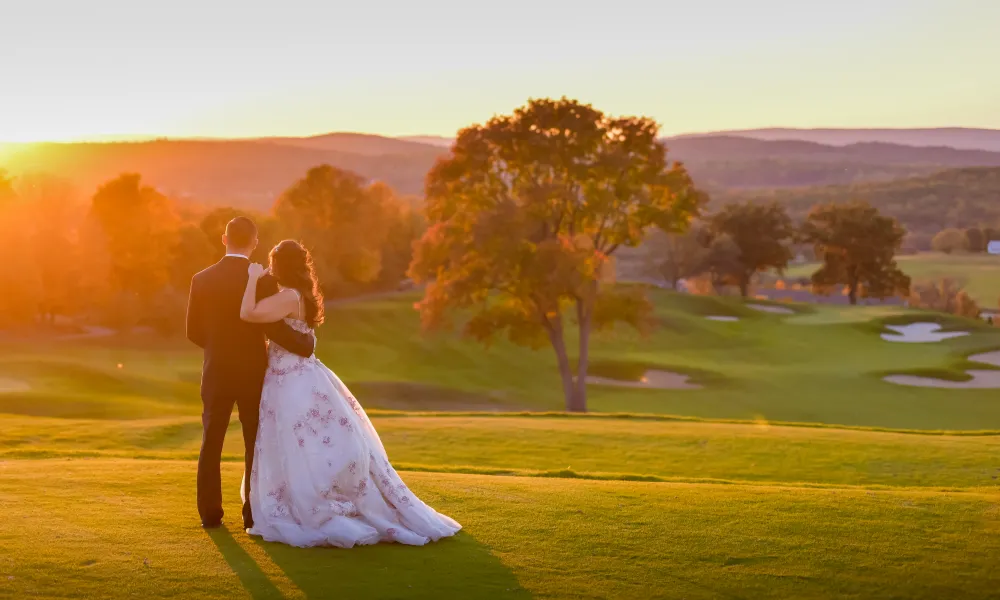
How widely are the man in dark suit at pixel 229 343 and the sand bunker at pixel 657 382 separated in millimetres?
33521

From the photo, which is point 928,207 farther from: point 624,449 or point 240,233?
point 240,233

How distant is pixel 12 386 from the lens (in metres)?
33.3

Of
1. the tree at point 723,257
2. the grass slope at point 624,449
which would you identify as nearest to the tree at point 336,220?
the tree at point 723,257

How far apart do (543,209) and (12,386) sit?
61.6 feet

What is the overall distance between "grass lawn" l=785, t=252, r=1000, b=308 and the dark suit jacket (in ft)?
360

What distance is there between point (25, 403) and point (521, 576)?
25.8 m

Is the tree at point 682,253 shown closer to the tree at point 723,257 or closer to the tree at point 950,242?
the tree at point 723,257

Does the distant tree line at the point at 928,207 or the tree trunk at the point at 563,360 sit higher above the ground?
the distant tree line at the point at 928,207

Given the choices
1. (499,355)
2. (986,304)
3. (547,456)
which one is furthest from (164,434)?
(986,304)

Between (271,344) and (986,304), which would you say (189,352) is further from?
(986,304)

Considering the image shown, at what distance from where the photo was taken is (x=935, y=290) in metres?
84.6

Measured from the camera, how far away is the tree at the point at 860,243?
3381 inches

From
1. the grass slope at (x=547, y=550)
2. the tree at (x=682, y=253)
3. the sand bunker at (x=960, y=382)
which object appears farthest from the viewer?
the tree at (x=682, y=253)

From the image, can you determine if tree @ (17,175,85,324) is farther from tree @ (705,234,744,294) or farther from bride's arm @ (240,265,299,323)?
tree @ (705,234,744,294)
